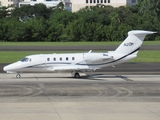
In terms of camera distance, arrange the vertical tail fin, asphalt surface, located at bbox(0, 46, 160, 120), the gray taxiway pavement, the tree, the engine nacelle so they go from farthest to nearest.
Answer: the tree
the vertical tail fin
the engine nacelle
asphalt surface, located at bbox(0, 46, 160, 120)
the gray taxiway pavement

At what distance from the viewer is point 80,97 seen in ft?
88.8

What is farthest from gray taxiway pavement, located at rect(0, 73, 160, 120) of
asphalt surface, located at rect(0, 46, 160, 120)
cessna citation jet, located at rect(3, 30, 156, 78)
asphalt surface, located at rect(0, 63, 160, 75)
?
asphalt surface, located at rect(0, 63, 160, 75)

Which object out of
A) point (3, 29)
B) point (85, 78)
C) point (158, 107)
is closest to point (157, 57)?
point (85, 78)

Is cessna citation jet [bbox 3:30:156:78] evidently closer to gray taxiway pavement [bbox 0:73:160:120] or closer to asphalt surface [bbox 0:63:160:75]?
gray taxiway pavement [bbox 0:73:160:120]

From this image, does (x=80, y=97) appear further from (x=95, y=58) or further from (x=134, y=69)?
(x=134, y=69)

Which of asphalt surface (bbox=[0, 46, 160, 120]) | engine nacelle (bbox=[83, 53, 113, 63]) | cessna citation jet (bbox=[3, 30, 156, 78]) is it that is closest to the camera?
asphalt surface (bbox=[0, 46, 160, 120])

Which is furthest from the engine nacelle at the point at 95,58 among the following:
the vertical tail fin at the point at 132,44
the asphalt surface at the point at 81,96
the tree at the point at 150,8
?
the tree at the point at 150,8

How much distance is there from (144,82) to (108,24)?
83792mm

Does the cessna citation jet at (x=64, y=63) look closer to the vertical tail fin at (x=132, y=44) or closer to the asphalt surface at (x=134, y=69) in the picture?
the vertical tail fin at (x=132, y=44)

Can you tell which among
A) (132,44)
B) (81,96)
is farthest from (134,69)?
(81,96)

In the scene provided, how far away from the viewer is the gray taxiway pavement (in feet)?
70.1

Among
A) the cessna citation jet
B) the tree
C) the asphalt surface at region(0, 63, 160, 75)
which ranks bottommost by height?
the tree

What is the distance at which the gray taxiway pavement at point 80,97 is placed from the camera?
21.4 metres

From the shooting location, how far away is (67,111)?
22.3m
